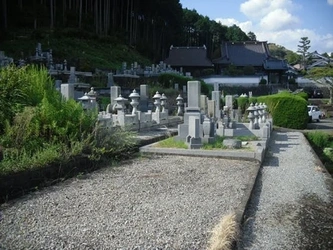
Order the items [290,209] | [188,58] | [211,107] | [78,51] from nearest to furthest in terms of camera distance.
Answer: [290,209] → [211,107] → [78,51] → [188,58]

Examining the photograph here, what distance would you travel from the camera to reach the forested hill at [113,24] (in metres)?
34.8

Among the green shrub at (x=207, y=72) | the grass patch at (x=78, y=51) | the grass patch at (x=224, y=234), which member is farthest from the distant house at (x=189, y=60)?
the grass patch at (x=224, y=234)

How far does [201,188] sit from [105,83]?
16.9m

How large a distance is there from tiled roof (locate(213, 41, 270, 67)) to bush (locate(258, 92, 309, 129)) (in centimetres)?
3269

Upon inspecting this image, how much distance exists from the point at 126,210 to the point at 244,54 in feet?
169

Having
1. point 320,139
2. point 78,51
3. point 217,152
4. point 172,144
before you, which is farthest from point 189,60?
point 217,152

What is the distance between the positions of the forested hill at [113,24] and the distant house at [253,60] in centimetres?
1003

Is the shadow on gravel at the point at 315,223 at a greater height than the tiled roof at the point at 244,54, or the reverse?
the tiled roof at the point at 244,54

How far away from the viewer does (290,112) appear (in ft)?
61.3

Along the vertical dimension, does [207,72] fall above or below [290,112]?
above

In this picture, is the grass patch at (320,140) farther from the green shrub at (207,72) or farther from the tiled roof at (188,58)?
the tiled roof at (188,58)

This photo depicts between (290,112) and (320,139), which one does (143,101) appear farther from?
(290,112)

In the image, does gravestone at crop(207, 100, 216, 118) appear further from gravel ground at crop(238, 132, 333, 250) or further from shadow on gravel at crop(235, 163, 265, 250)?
shadow on gravel at crop(235, 163, 265, 250)

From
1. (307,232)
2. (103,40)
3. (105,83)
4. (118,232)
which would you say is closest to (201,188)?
(307,232)
